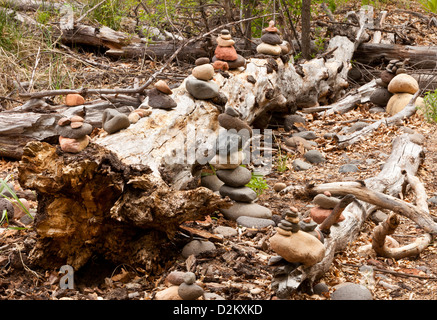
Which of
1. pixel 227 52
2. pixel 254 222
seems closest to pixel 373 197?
pixel 254 222

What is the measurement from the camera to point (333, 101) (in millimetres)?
7848

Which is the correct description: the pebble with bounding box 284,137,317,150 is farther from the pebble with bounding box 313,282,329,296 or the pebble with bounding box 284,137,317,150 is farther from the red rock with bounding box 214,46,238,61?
the pebble with bounding box 313,282,329,296

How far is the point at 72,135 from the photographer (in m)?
3.21

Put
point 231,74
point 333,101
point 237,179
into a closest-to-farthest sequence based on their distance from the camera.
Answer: point 237,179, point 231,74, point 333,101

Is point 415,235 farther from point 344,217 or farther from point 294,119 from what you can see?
point 294,119

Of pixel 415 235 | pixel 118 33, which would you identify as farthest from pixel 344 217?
pixel 118 33

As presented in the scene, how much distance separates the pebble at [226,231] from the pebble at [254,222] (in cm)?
15

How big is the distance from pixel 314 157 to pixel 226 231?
2153mm

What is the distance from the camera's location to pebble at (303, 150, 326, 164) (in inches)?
216

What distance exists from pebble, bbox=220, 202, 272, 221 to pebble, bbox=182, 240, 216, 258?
27.2 inches

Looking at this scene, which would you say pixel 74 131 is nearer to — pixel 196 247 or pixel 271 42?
pixel 196 247

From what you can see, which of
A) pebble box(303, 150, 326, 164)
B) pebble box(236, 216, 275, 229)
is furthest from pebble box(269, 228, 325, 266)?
pebble box(303, 150, 326, 164)

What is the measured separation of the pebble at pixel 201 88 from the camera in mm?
4570
